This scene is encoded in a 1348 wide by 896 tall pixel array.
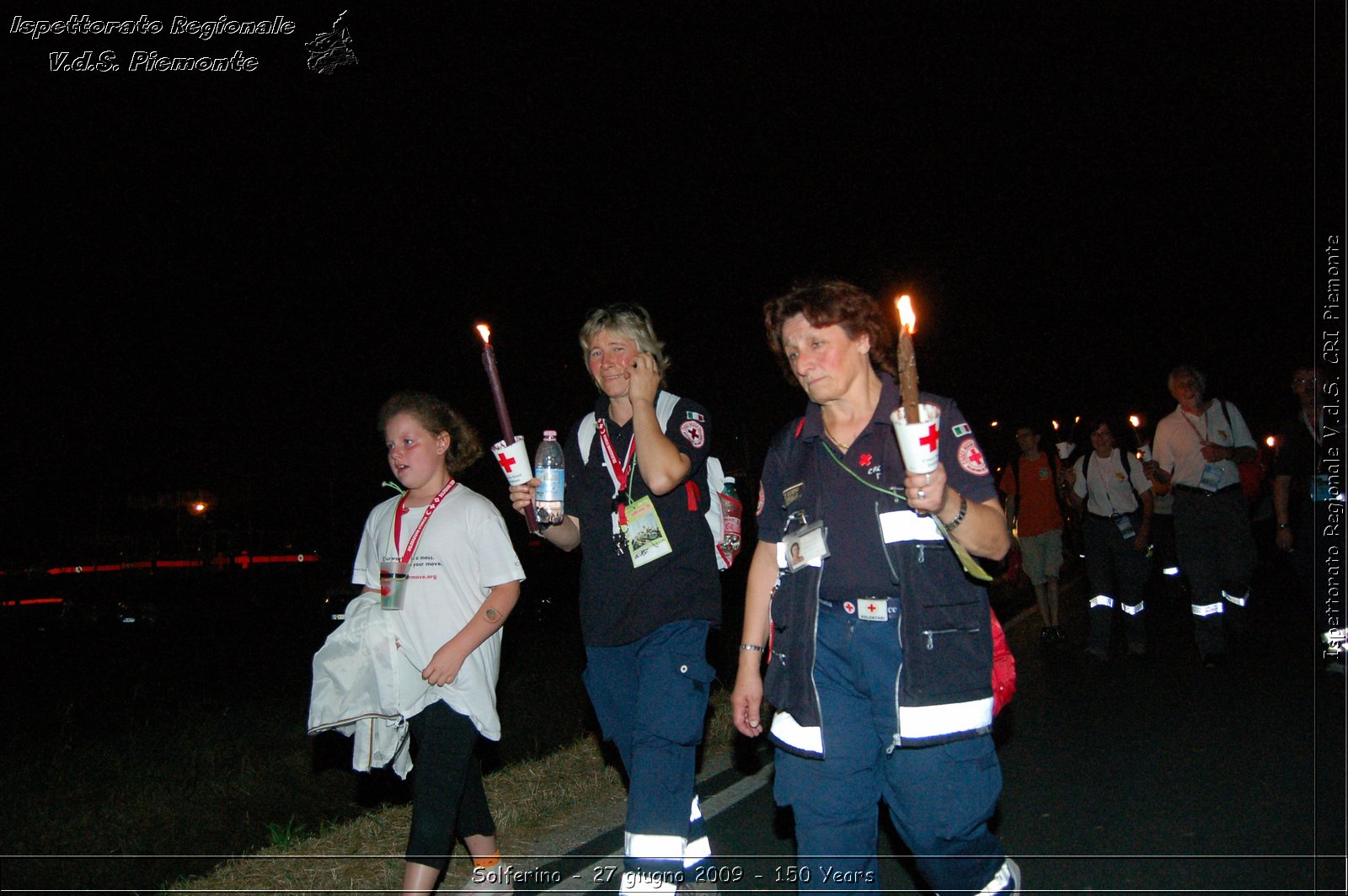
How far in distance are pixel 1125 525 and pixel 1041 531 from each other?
49.8 inches

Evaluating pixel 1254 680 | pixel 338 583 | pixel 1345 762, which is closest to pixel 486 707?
pixel 1345 762

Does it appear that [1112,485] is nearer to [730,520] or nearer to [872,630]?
[730,520]

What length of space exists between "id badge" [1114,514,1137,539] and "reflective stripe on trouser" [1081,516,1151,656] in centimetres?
4

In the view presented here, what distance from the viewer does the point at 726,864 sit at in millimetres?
4922

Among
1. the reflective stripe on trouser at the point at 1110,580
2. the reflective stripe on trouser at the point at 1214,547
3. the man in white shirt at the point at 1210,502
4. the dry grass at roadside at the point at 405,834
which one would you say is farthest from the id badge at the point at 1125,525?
the dry grass at roadside at the point at 405,834

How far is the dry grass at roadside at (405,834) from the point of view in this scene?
467cm

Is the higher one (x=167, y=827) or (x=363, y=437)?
(x=363, y=437)

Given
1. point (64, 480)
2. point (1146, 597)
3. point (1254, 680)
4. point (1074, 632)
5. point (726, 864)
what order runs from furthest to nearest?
1. point (64, 480)
2. point (1146, 597)
3. point (1074, 632)
4. point (1254, 680)
5. point (726, 864)

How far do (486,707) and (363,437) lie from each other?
22.5 m

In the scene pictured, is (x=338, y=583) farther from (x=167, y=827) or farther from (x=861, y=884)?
(x=861, y=884)

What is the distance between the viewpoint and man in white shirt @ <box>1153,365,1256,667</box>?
8.49 m

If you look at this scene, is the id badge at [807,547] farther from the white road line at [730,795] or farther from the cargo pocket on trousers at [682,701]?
the white road line at [730,795]

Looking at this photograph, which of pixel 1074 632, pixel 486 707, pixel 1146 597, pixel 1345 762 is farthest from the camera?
pixel 1146 597

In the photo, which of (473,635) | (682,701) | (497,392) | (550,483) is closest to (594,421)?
(550,483)
